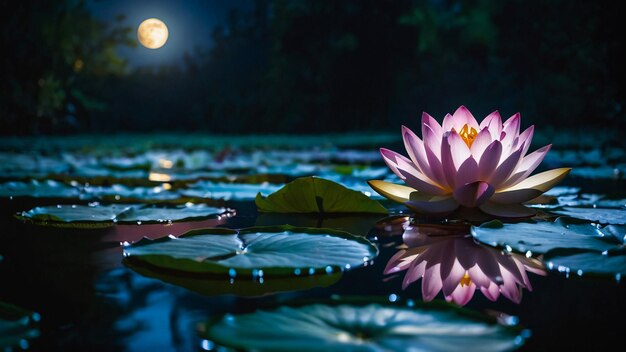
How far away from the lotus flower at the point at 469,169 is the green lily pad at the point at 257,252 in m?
0.31

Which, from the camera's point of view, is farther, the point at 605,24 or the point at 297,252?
the point at 605,24

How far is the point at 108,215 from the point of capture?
1.14 metres

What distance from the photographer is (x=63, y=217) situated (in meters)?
1.09

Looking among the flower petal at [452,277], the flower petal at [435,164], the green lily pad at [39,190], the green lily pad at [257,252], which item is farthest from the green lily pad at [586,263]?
the green lily pad at [39,190]

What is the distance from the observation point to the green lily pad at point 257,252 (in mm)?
666

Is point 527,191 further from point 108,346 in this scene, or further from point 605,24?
point 605,24

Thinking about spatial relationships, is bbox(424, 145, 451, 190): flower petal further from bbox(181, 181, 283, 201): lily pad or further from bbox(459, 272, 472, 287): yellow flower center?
bbox(181, 181, 283, 201): lily pad

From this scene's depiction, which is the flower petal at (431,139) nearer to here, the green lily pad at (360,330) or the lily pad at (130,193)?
the green lily pad at (360,330)

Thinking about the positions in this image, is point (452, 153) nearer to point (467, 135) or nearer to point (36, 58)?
point (467, 135)

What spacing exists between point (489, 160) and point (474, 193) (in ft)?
0.26

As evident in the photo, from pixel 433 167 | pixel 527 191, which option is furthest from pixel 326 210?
pixel 527 191

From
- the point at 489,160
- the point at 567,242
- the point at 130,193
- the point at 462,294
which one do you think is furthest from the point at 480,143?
the point at 130,193

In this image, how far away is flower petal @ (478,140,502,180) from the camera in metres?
1.00

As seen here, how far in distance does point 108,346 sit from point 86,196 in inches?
47.7
